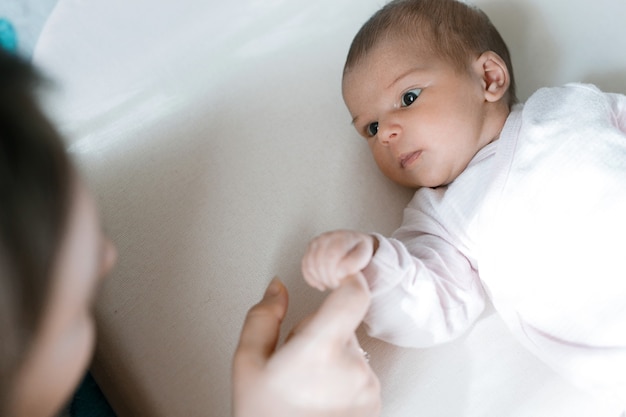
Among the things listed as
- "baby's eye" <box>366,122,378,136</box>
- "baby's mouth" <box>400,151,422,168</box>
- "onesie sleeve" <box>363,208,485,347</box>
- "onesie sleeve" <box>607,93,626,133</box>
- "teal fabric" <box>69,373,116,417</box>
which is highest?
"onesie sleeve" <box>607,93,626,133</box>

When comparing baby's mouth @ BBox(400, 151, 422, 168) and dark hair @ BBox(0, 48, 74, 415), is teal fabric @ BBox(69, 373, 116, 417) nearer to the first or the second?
dark hair @ BBox(0, 48, 74, 415)

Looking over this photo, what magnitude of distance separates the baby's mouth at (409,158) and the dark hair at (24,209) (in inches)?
20.1

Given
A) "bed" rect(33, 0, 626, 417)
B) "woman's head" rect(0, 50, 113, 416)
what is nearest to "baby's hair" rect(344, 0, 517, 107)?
"bed" rect(33, 0, 626, 417)

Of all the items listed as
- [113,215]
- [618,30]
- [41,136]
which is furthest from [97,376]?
[618,30]

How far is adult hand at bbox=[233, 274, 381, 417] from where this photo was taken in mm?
583

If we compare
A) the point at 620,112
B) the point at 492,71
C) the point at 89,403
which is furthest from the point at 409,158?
the point at 89,403

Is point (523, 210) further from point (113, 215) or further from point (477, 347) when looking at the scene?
point (113, 215)

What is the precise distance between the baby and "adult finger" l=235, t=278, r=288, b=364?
5 cm

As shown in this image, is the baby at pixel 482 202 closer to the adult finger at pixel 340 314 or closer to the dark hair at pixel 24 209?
the adult finger at pixel 340 314

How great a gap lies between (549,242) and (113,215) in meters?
0.57

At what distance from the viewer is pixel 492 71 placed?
36.3 inches

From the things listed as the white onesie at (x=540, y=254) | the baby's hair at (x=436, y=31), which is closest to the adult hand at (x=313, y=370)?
the white onesie at (x=540, y=254)

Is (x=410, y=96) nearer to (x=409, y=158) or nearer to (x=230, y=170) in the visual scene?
(x=409, y=158)

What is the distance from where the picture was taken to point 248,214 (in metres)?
0.88
